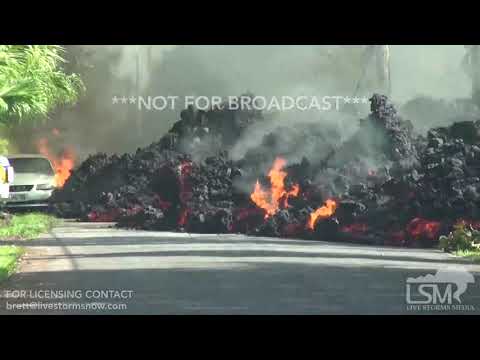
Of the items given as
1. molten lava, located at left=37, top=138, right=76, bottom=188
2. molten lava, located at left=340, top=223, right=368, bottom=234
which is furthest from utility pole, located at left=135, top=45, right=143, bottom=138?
molten lava, located at left=340, top=223, right=368, bottom=234

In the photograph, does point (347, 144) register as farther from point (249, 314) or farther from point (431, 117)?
point (249, 314)

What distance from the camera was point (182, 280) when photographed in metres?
10.5

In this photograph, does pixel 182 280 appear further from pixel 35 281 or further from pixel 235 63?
pixel 235 63

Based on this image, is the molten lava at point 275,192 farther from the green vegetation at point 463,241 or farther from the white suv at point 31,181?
the white suv at point 31,181

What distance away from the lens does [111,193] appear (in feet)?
35.7

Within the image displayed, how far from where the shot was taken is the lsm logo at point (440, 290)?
34.8 feet

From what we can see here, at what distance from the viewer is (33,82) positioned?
11.2 meters

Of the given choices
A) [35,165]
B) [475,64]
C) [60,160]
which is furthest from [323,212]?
A: [35,165]

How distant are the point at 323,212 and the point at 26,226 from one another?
289 cm

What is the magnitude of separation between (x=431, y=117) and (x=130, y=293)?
3.38 m

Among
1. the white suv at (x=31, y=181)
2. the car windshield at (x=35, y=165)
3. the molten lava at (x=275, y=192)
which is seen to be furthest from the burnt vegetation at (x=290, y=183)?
the car windshield at (x=35, y=165)
